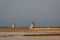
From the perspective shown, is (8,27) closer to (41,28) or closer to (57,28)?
(41,28)

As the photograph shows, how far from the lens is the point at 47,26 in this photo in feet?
15.2

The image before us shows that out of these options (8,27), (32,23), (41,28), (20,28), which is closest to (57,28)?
(41,28)

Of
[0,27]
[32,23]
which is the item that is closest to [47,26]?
[32,23]

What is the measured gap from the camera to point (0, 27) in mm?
4840

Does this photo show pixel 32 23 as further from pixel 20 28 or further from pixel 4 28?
pixel 4 28

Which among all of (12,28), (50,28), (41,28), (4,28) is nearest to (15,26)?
(12,28)

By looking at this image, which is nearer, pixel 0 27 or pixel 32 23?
pixel 32 23

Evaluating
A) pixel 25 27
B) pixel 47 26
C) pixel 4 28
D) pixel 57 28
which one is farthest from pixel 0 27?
pixel 57 28

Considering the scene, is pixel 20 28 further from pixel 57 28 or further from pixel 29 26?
pixel 57 28

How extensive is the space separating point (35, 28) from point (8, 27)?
0.88 m

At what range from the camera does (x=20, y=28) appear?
4.77 meters

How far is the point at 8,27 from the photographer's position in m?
4.73

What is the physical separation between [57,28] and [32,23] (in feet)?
2.75

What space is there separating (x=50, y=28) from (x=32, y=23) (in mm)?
639
